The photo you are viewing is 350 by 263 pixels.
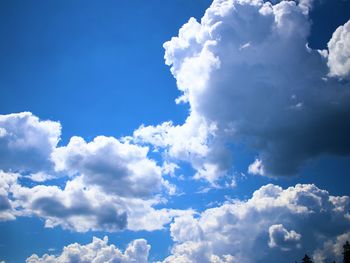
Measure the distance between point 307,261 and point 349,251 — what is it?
12092mm

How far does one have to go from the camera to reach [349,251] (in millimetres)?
116000

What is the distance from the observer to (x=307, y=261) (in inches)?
4759
